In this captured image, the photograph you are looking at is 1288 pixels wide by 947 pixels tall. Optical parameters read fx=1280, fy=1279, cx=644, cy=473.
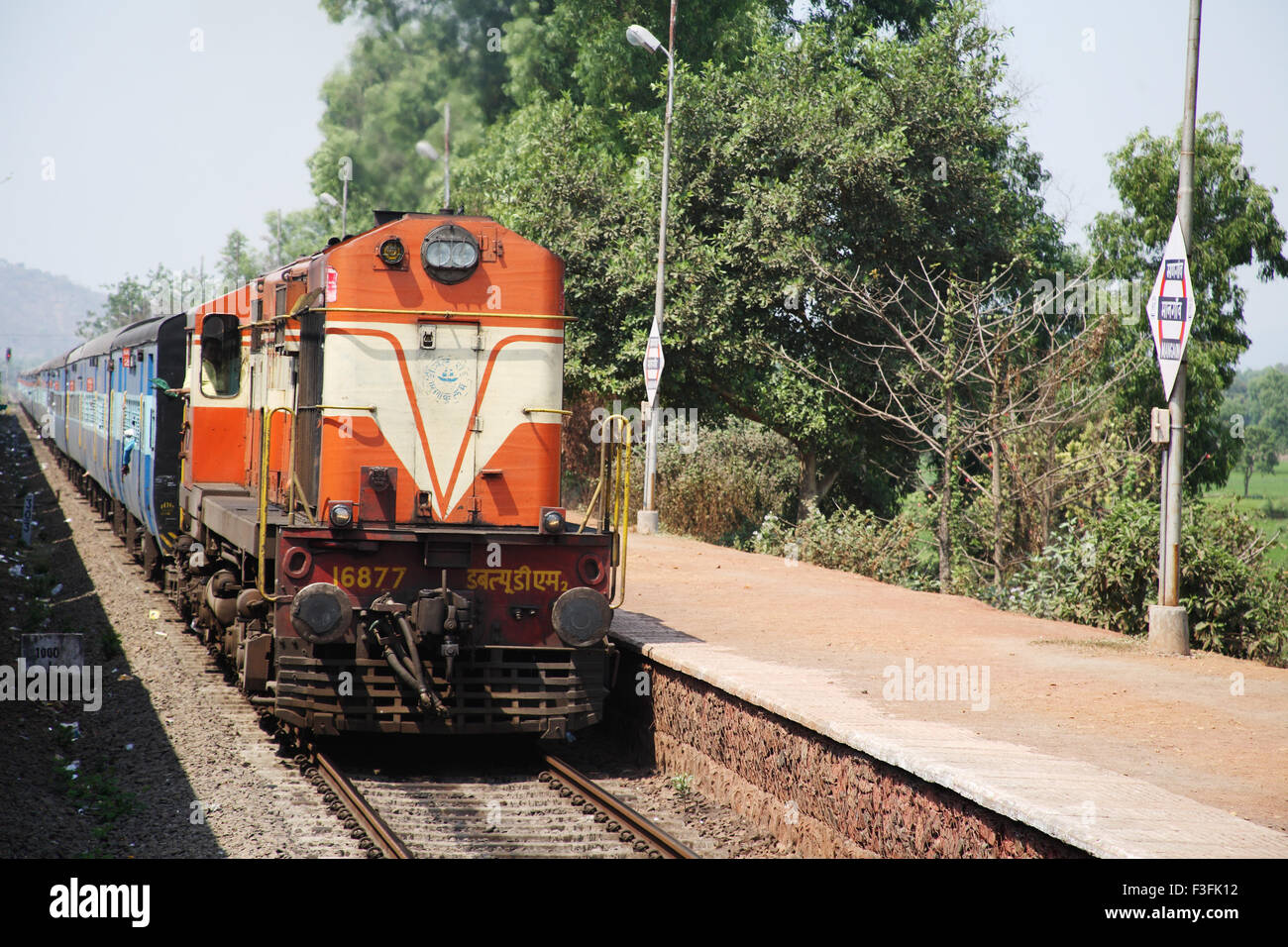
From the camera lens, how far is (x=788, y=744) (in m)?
8.40

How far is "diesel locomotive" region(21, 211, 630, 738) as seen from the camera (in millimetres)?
9000

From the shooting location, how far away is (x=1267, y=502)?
50.7 meters

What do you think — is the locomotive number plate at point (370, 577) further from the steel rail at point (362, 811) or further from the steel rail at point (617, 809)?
the steel rail at point (617, 809)

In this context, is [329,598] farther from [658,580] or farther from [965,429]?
[965,429]

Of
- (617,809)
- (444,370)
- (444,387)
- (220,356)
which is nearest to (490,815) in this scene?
(617,809)

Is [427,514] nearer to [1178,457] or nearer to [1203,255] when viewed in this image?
[1178,457]

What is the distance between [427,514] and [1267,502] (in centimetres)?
4882

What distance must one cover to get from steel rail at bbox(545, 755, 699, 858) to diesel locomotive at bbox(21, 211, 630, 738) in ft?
1.32

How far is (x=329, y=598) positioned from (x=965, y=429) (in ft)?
41.1

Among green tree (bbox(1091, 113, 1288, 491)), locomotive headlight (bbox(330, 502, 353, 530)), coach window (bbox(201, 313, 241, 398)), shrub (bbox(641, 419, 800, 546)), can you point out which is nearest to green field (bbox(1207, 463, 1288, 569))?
green tree (bbox(1091, 113, 1288, 491))

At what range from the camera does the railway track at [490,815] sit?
7.62 m
